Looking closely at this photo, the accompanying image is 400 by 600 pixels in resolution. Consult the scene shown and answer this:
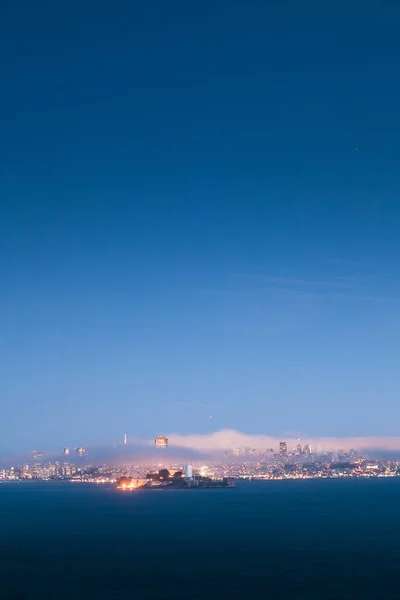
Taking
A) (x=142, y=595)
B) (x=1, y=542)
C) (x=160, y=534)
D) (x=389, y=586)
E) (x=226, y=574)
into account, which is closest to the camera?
(x=142, y=595)

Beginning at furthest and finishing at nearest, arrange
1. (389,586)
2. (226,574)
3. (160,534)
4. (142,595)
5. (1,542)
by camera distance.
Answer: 1. (160,534)
2. (1,542)
3. (226,574)
4. (389,586)
5. (142,595)

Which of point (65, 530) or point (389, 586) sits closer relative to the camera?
point (389, 586)

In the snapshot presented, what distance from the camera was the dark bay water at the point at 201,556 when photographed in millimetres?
46719

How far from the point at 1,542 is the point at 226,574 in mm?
38121

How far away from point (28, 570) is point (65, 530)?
36277 millimetres

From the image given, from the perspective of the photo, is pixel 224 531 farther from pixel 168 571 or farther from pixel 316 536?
pixel 168 571

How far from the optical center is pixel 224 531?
87750 mm

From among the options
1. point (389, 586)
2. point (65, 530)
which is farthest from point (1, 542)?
point (389, 586)

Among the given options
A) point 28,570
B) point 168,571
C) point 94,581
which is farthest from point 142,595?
point 28,570

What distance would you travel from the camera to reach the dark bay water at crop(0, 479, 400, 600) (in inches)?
1839

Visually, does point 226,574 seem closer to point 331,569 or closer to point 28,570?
point 331,569

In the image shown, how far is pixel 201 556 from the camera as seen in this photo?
6300cm

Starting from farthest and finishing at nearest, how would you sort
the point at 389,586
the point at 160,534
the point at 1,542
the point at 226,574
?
the point at 160,534 → the point at 1,542 → the point at 226,574 → the point at 389,586

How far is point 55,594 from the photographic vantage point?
45594 mm
